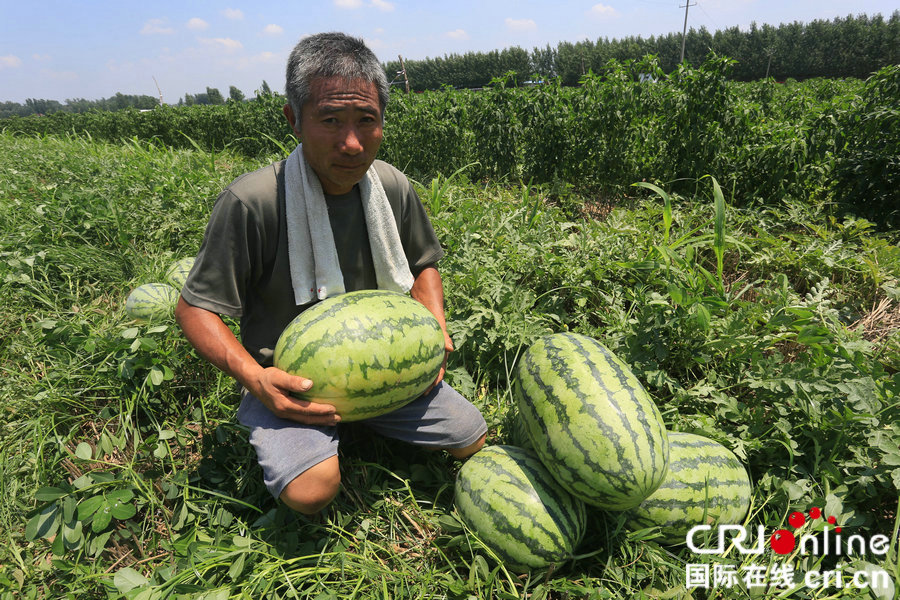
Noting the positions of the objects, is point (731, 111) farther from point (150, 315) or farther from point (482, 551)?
point (150, 315)

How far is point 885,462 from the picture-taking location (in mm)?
1669

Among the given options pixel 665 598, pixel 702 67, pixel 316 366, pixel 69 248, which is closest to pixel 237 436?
pixel 316 366

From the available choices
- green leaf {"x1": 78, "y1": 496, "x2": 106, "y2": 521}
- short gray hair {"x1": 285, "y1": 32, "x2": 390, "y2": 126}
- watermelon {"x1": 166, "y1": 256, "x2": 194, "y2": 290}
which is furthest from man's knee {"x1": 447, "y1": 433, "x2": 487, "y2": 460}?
watermelon {"x1": 166, "y1": 256, "x2": 194, "y2": 290}

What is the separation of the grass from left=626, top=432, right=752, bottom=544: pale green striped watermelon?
0.26ft

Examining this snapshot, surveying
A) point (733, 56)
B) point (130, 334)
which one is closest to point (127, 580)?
point (130, 334)

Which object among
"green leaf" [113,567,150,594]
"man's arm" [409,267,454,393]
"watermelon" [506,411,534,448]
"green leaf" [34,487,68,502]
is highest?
"man's arm" [409,267,454,393]

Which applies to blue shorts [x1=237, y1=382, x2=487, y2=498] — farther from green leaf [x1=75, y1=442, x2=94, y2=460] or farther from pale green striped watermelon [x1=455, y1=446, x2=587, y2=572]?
green leaf [x1=75, y1=442, x2=94, y2=460]

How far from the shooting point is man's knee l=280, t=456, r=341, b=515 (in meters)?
1.80

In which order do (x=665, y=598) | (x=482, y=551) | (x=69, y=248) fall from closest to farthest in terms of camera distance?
1. (x=665, y=598)
2. (x=482, y=551)
3. (x=69, y=248)

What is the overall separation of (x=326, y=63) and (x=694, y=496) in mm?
2214

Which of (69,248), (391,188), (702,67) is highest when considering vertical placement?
(702,67)

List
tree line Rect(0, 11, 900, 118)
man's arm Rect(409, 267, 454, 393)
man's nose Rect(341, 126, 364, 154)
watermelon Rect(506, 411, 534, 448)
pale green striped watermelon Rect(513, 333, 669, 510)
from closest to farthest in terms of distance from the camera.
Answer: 1. pale green striped watermelon Rect(513, 333, 669, 510)
2. man's nose Rect(341, 126, 364, 154)
3. watermelon Rect(506, 411, 534, 448)
4. man's arm Rect(409, 267, 454, 393)
5. tree line Rect(0, 11, 900, 118)

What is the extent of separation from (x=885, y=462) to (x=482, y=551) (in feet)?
5.00

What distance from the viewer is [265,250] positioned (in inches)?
82.3
